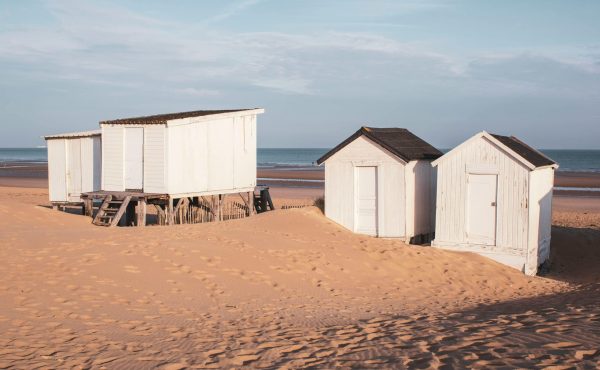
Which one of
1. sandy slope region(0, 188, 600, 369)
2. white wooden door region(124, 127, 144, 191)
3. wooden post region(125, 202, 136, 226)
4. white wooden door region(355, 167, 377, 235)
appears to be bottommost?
sandy slope region(0, 188, 600, 369)

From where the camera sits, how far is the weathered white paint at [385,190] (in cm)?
1808

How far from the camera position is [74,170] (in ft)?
75.7

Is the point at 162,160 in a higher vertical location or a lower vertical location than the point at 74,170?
higher

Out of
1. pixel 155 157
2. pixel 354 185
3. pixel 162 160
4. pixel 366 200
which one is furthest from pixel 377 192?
pixel 155 157

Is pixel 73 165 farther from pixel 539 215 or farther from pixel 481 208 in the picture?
pixel 539 215

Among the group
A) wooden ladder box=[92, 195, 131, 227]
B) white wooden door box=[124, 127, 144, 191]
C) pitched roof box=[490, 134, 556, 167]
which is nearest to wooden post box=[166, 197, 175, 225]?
white wooden door box=[124, 127, 144, 191]

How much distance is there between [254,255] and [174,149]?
6519 millimetres

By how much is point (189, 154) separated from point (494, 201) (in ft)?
32.5

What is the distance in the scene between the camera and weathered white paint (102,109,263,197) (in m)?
19.7

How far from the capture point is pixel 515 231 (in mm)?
16094

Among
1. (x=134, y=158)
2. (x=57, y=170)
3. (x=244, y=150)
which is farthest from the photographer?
(x=57, y=170)

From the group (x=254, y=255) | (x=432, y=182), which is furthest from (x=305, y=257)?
(x=432, y=182)

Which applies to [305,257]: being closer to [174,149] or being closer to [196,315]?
[196,315]

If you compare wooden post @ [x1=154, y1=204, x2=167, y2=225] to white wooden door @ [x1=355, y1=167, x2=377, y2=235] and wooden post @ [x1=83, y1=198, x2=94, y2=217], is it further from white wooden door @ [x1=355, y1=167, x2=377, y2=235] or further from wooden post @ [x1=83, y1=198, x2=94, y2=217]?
white wooden door @ [x1=355, y1=167, x2=377, y2=235]
